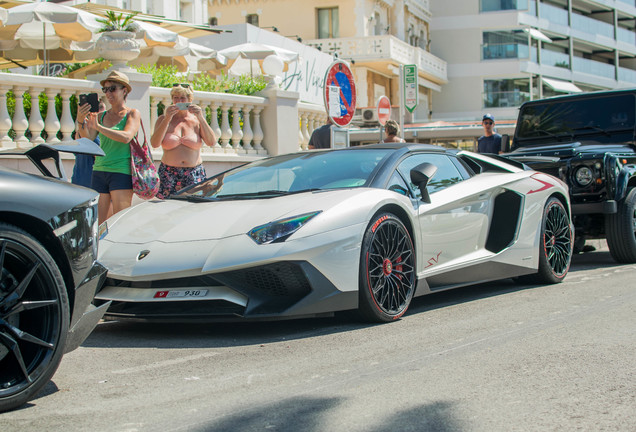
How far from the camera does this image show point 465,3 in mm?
52406

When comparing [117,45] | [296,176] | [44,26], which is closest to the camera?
[296,176]

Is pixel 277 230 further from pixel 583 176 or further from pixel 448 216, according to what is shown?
pixel 583 176

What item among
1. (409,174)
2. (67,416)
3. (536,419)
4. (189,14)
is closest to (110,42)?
(409,174)

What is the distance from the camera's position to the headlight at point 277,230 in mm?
5148

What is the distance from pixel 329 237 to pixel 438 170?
180 centimetres

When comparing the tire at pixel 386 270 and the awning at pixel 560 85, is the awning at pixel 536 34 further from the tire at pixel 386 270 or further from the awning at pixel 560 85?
the tire at pixel 386 270

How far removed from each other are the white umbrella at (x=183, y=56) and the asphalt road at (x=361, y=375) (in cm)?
1034

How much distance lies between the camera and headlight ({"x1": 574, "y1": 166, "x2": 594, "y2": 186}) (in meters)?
9.09

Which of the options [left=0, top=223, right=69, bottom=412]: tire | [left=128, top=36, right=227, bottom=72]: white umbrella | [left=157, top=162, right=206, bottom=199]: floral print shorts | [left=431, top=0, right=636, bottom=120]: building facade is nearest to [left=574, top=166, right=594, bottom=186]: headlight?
[left=157, top=162, right=206, bottom=199]: floral print shorts

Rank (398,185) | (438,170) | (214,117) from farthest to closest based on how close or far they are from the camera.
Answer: (214,117) < (438,170) < (398,185)

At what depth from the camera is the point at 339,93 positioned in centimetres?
1188

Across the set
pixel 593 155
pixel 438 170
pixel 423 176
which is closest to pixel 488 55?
pixel 593 155

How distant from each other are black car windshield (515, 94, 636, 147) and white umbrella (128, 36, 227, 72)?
6726 millimetres

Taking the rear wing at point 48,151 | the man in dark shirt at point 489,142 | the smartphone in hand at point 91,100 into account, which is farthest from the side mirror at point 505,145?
the rear wing at point 48,151
